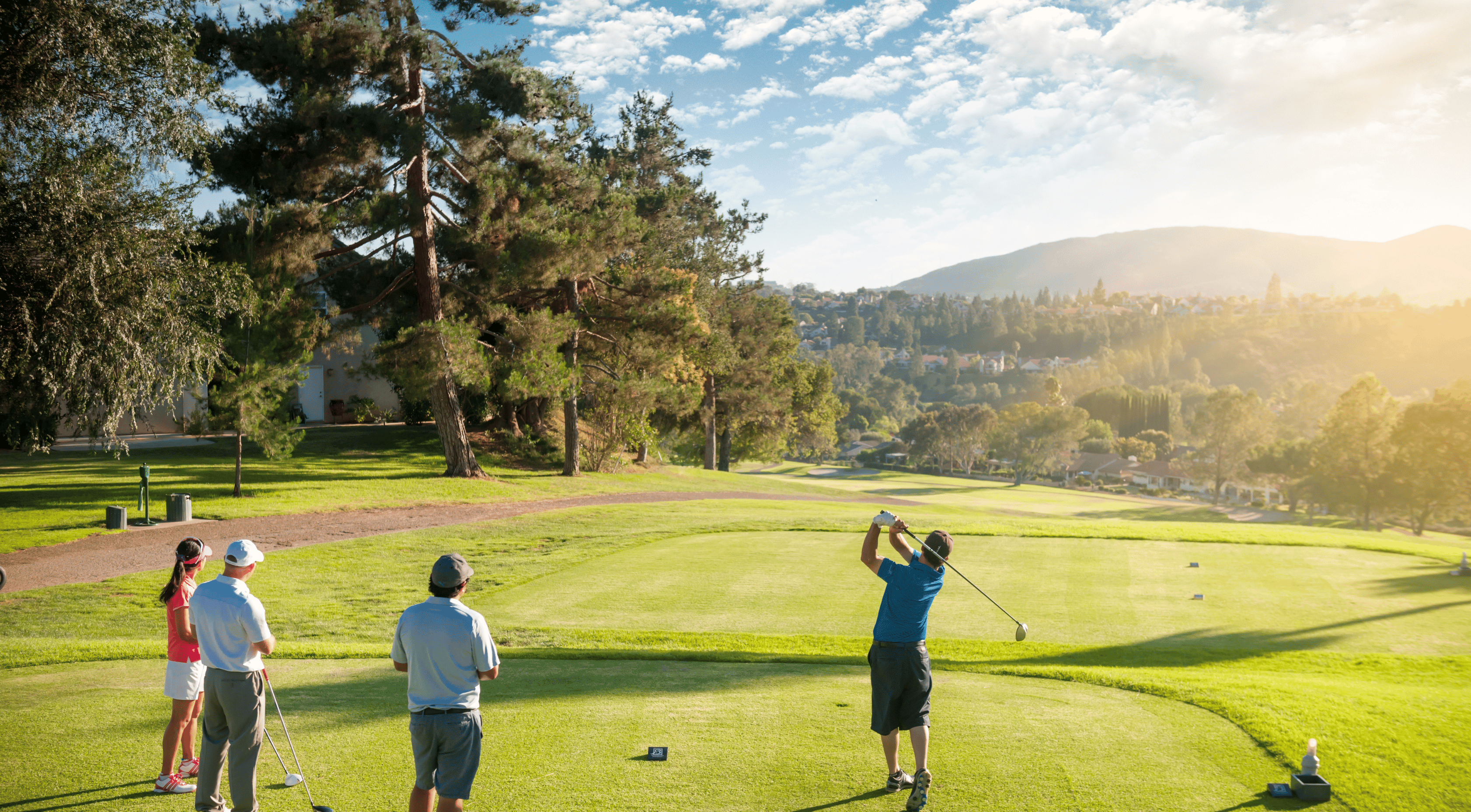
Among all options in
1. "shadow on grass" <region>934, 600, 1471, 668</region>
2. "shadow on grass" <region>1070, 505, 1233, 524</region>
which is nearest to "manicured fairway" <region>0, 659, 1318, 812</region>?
"shadow on grass" <region>934, 600, 1471, 668</region>

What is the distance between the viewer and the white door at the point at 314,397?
4428 cm

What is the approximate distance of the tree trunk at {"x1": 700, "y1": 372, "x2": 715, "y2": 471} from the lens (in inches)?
1996

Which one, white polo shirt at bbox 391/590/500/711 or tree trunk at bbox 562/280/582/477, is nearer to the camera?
white polo shirt at bbox 391/590/500/711

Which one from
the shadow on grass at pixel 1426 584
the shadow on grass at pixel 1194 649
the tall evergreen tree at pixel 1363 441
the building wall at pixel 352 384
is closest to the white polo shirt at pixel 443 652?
the shadow on grass at pixel 1194 649

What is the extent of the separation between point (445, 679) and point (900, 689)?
9.74 feet

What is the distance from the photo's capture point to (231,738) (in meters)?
4.80

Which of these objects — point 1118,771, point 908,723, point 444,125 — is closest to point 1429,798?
point 1118,771

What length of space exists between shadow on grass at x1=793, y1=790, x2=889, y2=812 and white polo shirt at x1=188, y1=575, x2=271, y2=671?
11.1 ft

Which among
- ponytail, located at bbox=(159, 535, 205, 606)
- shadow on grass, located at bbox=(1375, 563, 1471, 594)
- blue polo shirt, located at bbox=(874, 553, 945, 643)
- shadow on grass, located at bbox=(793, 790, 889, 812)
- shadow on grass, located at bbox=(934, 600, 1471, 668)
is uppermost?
ponytail, located at bbox=(159, 535, 205, 606)

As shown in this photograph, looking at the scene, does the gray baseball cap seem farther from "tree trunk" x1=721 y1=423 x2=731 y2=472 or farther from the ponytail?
"tree trunk" x1=721 y1=423 x2=731 y2=472

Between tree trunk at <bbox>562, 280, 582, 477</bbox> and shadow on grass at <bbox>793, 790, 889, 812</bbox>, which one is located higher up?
tree trunk at <bbox>562, 280, 582, 477</bbox>

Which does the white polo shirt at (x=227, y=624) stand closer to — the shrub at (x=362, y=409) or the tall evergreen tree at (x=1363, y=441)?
the shrub at (x=362, y=409)

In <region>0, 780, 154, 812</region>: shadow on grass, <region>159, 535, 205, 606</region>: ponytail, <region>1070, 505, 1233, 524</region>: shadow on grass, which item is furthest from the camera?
<region>1070, 505, 1233, 524</region>: shadow on grass

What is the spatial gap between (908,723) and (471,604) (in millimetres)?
9057
